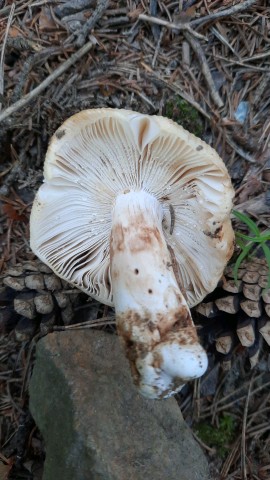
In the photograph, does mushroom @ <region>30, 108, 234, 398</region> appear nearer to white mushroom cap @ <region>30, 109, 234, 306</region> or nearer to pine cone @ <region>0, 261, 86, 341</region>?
white mushroom cap @ <region>30, 109, 234, 306</region>

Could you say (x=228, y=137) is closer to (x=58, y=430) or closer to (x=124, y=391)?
(x=124, y=391)

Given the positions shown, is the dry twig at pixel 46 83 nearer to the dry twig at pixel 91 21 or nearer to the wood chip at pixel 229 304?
the dry twig at pixel 91 21

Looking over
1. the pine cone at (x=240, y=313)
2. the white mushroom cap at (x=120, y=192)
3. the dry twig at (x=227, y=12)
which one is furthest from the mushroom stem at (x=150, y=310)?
the dry twig at (x=227, y=12)

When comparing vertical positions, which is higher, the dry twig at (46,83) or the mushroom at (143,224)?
the dry twig at (46,83)

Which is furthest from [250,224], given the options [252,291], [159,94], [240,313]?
[159,94]

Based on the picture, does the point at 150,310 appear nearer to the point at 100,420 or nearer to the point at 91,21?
the point at 100,420

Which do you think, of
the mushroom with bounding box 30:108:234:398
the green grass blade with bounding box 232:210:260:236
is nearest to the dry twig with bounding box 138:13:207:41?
the mushroom with bounding box 30:108:234:398
